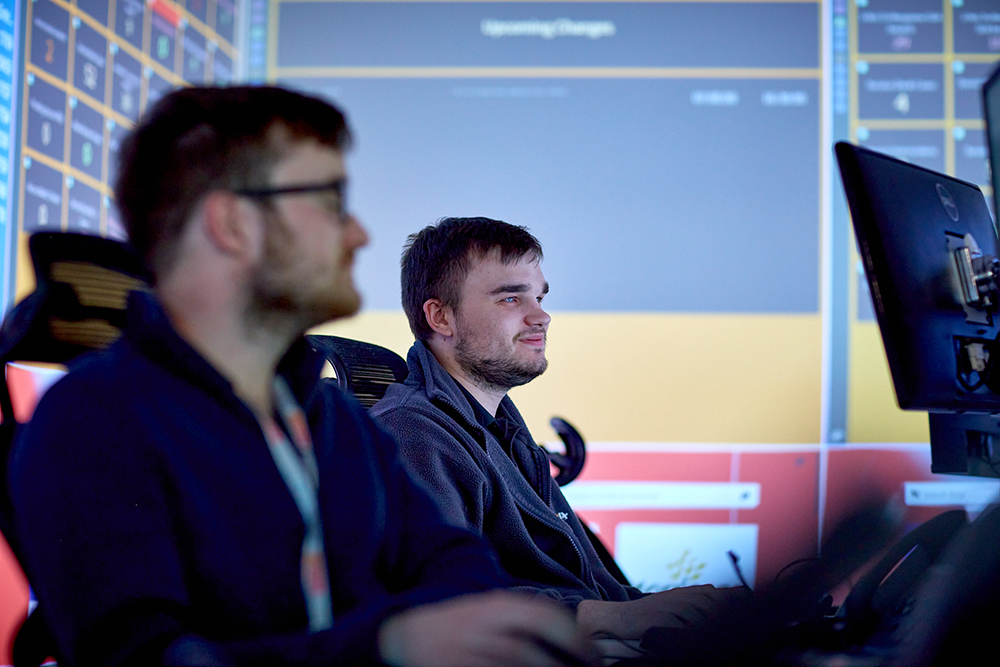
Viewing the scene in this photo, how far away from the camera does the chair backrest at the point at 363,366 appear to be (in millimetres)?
1344

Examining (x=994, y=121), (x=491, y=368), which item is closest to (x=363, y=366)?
(x=491, y=368)

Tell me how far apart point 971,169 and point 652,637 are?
319 centimetres

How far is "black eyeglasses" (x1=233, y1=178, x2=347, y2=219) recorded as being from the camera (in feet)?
2.16

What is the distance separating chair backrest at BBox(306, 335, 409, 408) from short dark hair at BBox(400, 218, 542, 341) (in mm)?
127

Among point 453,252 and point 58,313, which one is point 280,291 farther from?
point 453,252

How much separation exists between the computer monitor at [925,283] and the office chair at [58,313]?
2.93 ft

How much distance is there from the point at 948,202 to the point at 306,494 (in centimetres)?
112

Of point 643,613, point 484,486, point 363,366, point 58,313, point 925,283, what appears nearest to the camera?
point 58,313

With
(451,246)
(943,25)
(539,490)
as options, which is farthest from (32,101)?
(943,25)

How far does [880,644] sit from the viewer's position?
735 mm

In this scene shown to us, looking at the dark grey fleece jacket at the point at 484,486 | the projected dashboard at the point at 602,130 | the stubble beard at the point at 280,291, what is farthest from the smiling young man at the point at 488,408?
the projected dashboard at the point at 602,130

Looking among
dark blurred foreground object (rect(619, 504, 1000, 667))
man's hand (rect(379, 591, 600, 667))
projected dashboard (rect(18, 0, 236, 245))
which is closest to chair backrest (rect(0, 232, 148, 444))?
man's hand (rect(379, 591, 600, 667))

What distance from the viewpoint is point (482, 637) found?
537 mm

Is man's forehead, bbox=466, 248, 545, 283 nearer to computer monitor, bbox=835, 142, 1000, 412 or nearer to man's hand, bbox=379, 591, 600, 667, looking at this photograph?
computer monitor, bbox=835, 142, 1000, 412
